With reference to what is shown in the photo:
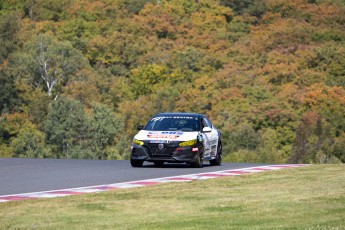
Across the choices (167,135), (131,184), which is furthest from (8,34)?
(131,184)

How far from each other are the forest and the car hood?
5523 centimetres

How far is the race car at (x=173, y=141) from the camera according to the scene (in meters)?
25.6

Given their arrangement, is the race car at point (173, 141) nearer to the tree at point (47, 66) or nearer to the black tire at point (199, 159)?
the black tire at point (199, 159)

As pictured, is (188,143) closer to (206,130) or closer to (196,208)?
(206,130)

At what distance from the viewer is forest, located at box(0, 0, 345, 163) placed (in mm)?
88750

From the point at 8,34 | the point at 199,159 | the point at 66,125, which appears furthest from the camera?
the point at 8,34

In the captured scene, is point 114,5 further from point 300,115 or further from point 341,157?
point 341,157

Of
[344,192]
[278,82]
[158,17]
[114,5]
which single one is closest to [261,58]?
[278,82]

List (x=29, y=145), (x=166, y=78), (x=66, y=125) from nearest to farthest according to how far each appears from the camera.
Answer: (x=29, y=145) < (x=66, y=125) < (x=166, y=78)

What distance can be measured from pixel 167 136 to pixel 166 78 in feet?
285

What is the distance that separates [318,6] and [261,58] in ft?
110

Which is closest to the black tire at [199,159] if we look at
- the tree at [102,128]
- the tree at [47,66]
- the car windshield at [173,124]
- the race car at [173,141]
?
the race car at [173,141]

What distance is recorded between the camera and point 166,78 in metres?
112

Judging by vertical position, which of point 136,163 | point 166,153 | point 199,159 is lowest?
point 136,163
